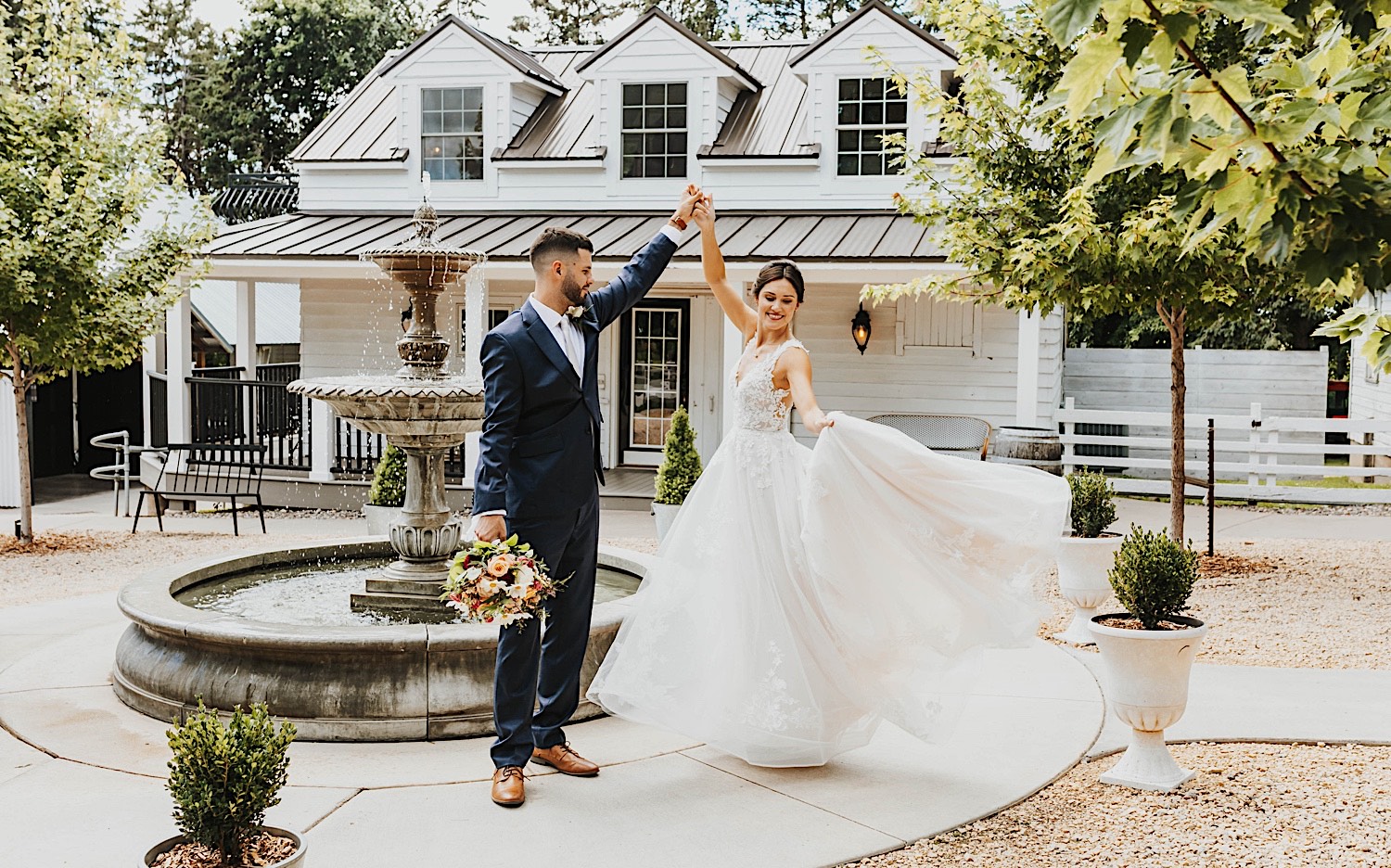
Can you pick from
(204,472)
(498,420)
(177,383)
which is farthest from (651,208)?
(498,420)

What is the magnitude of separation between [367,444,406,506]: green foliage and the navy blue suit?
6.92 metres

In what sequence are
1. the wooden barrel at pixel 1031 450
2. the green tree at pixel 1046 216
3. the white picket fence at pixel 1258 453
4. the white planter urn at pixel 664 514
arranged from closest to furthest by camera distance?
1. the green tree at pixel 1046 216
2. the white planter urn at pixel 664 514
3. the wooden barrel at pixel 1031 450
4. the white picket fence at pixel 1258 453

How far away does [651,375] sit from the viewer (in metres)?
18.7

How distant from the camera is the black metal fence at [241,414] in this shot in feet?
53.6

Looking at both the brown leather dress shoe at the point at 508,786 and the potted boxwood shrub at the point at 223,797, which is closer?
the potted boxwood shrub at the point at 223,797

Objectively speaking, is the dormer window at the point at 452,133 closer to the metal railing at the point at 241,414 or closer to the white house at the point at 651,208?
the white house at the point at 651,208

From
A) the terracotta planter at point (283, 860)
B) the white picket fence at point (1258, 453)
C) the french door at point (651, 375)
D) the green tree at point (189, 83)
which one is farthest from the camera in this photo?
the green tree at point (189, 83)

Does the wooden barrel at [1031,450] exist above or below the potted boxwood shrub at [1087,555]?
above

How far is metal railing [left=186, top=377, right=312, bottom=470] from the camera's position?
16.3 metres

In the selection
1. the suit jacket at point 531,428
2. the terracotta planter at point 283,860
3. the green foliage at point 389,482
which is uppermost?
the suit jacket at point 531,428

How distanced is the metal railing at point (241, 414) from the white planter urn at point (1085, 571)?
36.5 feet

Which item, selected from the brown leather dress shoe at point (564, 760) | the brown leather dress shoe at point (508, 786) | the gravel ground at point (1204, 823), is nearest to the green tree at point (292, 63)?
the brown leather dress shoe at point (564, 760)

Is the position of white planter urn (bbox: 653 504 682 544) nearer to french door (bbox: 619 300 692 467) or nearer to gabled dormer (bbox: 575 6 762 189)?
french door (bbox: 619 300 692 467)

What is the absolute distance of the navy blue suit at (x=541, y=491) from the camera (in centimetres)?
502
